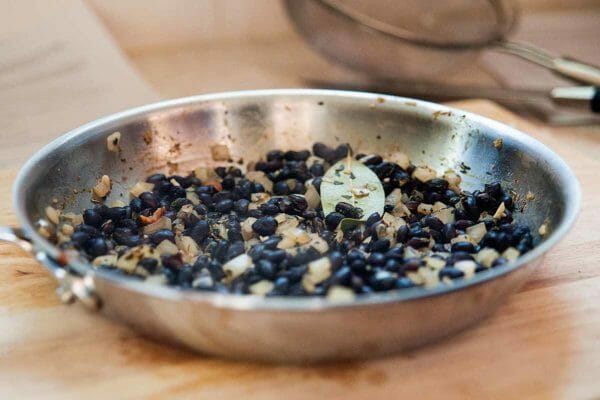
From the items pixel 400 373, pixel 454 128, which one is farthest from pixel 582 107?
pixel 400 373

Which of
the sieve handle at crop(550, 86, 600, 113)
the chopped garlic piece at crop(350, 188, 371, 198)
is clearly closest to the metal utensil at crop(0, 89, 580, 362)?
the chopped garlic piece at crop(350, 188, 371, 198)

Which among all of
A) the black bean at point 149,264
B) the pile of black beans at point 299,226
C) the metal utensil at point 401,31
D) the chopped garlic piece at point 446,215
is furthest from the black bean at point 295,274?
the metal utensil at point 401,31

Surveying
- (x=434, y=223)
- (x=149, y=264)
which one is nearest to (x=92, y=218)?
(x=149, y=264)

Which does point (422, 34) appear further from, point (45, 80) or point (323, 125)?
point (45, 80)

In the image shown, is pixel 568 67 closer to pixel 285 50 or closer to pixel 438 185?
pixel 438 185

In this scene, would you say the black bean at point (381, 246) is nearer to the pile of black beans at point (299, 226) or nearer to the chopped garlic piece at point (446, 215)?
the pile of black beans at point (299, 226)

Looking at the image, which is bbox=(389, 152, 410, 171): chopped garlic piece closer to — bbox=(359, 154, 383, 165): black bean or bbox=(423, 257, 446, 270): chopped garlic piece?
bbox=(359, 154, 383, 165): black bean
